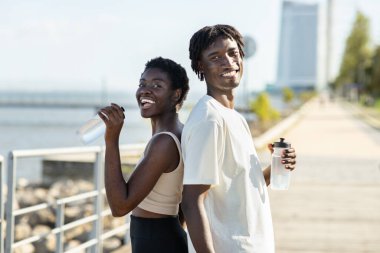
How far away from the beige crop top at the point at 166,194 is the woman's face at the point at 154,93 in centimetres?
13

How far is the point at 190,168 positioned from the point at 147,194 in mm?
259

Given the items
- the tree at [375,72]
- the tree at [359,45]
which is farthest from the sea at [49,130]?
the tree at [375,72]

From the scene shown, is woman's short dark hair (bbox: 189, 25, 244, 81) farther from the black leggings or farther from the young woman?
the black leggings

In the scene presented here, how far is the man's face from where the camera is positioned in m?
1.99

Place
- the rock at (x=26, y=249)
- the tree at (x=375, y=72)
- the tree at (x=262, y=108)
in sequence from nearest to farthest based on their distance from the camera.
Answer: the rock at (x=26, y=249) → the tree at (x=262, y=108) → the tree at (x=375, y=72)

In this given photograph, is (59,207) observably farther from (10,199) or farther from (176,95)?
(176,95)

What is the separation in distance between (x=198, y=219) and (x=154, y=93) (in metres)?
0.48

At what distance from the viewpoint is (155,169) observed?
200cm

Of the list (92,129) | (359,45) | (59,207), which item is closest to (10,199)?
(59,207)

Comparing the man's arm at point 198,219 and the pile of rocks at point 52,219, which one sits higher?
the man's arm at point 198,219

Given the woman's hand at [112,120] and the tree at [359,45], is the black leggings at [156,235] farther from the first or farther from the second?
the tree at [359,45]

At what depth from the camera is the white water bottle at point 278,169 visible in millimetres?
2203

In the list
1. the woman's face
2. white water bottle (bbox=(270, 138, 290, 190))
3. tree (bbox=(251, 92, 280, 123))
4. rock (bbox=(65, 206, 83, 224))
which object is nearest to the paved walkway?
rock (bbox=(65, 206, 83, 224))

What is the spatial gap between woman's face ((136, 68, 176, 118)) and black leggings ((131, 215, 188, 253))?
1.10 feet
